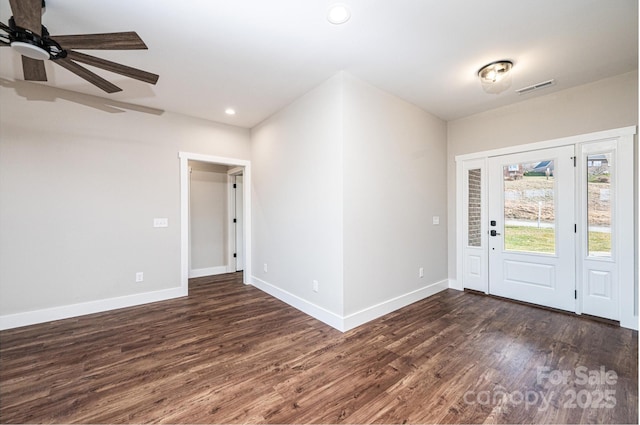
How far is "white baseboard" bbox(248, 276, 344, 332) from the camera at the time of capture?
2928 mm

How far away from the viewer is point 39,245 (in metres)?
3.10

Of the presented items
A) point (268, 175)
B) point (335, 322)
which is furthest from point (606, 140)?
point (268, 175)

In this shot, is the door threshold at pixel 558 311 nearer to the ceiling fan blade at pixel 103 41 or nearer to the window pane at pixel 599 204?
the window pane at pixel 599 204

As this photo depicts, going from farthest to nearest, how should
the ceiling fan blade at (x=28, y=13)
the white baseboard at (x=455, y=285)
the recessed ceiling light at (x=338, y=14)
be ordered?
1. the white baseboard at (x=455, y=285)
2. the recessed ceiling light at (x=338, y=14)
3. the ceiling fan blade at (x=28, y=13)

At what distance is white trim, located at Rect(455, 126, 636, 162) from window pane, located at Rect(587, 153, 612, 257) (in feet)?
0.71

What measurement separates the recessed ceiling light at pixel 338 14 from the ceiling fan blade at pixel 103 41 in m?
1.38

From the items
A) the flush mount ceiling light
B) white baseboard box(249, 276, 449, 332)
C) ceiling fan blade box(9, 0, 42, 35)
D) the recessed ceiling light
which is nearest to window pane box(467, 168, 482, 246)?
white baseboard box(249, 276, 449, 332)

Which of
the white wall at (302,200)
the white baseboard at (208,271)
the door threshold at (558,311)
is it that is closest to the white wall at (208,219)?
the white baseboard at (208,271)

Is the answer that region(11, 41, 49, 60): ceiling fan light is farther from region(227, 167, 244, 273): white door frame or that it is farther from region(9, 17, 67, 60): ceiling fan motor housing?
region(227, 167, 244, 273): white door frame

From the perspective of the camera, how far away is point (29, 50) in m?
1.79

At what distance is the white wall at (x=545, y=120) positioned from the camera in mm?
2939

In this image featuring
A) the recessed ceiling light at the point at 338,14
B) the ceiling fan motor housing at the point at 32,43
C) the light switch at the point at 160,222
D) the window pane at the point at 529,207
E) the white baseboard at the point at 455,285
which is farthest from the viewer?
the white baseboard at the point at 455,285

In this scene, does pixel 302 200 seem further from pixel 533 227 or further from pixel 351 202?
pixel 533 227

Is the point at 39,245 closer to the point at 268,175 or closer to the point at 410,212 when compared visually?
the point at 268,175
